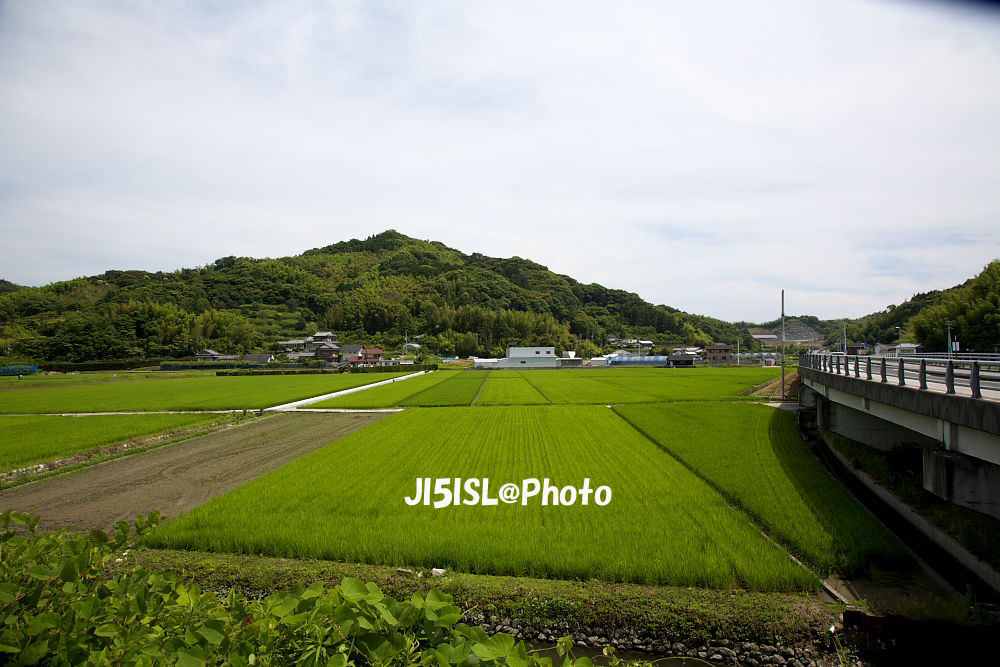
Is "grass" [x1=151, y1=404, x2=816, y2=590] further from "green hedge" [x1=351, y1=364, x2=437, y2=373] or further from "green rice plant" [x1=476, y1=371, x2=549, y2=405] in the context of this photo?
"green hedge" [x1=351, y1=364, x2=437, y2=373]

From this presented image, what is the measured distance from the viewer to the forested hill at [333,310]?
80.6m

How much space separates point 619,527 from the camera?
8680 millimetres

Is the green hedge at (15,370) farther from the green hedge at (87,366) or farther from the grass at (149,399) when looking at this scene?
the grass at (149,399)

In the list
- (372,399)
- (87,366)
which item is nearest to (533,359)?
(372,399)

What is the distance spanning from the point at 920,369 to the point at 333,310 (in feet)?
358

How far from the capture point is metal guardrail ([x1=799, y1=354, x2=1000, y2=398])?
8.09 m

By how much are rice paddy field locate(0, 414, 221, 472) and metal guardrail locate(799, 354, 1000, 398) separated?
2046 centimetres

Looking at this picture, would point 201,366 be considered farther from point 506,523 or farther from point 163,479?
point 506,523

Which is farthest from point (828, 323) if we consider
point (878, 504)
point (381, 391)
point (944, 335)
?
point (878, 504)

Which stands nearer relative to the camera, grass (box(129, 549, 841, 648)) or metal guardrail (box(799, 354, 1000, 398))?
grass (box(129, 549, 841, 648))

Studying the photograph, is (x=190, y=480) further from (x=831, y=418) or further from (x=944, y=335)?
(x=944, y=335)

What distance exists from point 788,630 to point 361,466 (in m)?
10.4

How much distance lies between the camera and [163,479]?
1311 centimetres

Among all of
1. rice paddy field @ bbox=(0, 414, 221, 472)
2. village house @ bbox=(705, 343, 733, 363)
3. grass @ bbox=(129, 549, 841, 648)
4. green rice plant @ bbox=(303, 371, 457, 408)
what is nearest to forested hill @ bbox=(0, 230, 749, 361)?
village house @ bbox=(705, 343, 733, 363)
